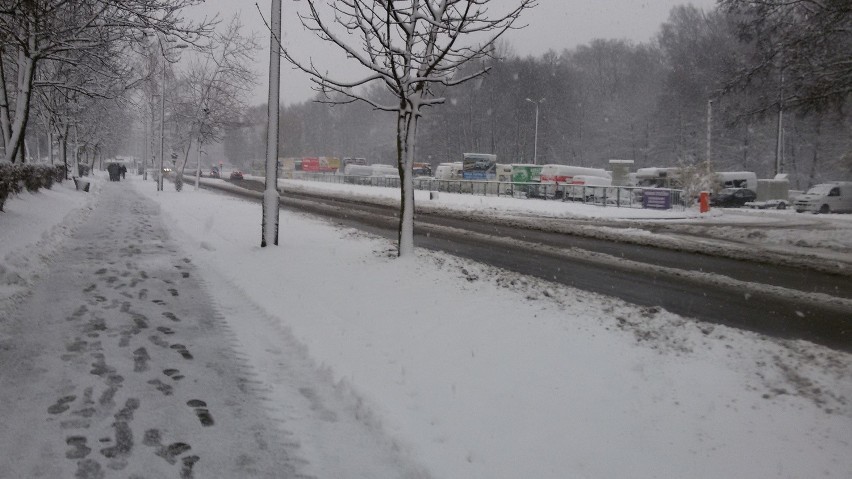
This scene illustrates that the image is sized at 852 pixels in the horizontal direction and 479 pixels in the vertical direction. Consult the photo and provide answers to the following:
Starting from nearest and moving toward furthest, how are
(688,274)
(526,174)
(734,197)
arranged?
(688,274) < (734,197) < (526,174)

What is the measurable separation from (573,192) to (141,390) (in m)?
31.2

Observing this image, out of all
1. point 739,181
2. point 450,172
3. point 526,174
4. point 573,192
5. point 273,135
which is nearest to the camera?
point 273,135

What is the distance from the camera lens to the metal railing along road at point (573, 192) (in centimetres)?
2844

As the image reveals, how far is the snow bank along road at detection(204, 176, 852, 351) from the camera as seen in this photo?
22.7 ft

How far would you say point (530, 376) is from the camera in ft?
15.8

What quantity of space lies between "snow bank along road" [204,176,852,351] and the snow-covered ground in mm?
970

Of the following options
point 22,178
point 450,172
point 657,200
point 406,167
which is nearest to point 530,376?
point 406,167

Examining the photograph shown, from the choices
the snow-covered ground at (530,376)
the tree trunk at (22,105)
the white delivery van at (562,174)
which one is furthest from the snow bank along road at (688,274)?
the white delivery van at (562,174)

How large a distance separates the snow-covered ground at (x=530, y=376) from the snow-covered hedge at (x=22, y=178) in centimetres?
484

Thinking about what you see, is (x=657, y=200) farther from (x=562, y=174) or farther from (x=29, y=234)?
(x=29, y=234)

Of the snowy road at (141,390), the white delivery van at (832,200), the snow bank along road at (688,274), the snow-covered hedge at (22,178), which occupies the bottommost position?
the snowy road at (141,390)

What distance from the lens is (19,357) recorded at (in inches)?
190

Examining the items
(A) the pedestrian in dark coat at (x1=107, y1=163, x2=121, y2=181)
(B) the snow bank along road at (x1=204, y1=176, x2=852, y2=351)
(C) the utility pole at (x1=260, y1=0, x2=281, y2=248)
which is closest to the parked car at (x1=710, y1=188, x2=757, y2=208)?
(B) the snow bank along road at (x1=204, y1=176, x2=852, y2=351)

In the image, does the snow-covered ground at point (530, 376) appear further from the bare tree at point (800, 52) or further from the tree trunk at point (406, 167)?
the bare tree at point (800, 52)
